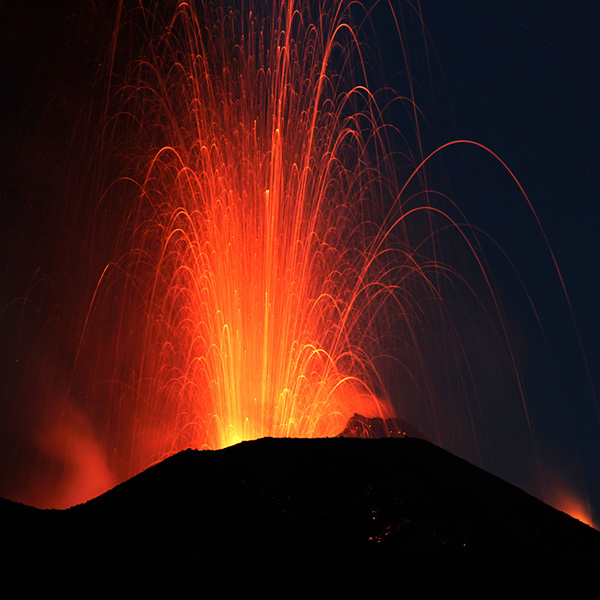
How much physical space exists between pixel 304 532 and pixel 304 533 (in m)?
0.02

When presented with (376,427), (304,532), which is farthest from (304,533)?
(376,427)

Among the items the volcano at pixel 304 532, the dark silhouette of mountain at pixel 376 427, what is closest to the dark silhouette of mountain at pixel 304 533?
the volcano at pixel 304 532

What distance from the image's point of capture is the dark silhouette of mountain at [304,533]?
6672 mm

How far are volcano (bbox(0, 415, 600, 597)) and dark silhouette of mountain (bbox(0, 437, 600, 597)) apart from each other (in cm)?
2

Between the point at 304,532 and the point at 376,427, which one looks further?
the point at 376,427

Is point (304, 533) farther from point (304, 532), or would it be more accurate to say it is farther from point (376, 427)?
point (376, 427)

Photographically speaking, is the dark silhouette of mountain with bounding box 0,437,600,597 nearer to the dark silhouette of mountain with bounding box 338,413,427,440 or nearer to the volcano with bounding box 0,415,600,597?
the volcano with bounding box 0,415,600,597

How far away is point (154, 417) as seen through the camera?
27.8 meters

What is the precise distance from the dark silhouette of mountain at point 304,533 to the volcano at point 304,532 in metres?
0.02

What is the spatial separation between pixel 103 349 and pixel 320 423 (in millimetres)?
11744

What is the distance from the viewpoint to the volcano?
6.70 m

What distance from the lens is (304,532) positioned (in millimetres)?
7430

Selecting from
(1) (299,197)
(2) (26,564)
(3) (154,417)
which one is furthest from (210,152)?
(2) (26,564)

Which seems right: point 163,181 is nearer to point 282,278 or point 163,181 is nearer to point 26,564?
point 282,278
